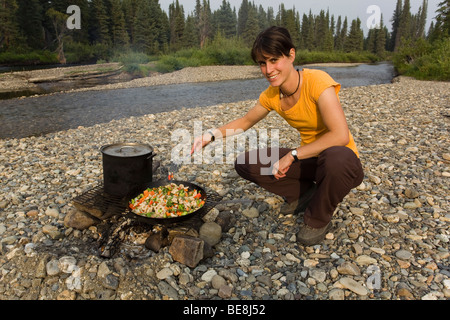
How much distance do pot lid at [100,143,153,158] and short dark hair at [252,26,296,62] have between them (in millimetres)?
1371

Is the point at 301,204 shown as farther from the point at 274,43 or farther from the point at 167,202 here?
the point at 274,43

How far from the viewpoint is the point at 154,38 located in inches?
1805

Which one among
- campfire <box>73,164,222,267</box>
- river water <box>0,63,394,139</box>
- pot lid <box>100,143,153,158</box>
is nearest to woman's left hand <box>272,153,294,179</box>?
campfire <box>73,164,222,267</box>

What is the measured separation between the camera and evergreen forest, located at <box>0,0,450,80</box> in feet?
87.6

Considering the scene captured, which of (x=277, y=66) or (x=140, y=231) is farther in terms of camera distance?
(x=140, y=231)

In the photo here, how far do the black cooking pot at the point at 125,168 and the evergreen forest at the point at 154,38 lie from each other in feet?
59.5

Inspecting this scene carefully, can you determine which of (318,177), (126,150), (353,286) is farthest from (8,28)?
(353,286)

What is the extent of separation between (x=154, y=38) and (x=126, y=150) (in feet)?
154

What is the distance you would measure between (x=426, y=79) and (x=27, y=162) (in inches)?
756

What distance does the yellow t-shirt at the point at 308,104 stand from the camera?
2.47 m

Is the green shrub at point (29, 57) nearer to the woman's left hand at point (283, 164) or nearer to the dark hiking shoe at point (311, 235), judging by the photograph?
the woman's left hand at point (283, 164)

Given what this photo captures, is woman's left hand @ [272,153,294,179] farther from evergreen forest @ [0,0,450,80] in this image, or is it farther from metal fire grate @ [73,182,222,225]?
evergreen forest @ [0,0,450,80]

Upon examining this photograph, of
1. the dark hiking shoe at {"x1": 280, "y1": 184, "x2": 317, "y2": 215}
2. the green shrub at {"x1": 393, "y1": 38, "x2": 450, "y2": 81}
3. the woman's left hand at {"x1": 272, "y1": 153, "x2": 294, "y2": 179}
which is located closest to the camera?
the woman's left hand at {"x1": 272, "y1": 153, "x2": 294, "y2": 179}
